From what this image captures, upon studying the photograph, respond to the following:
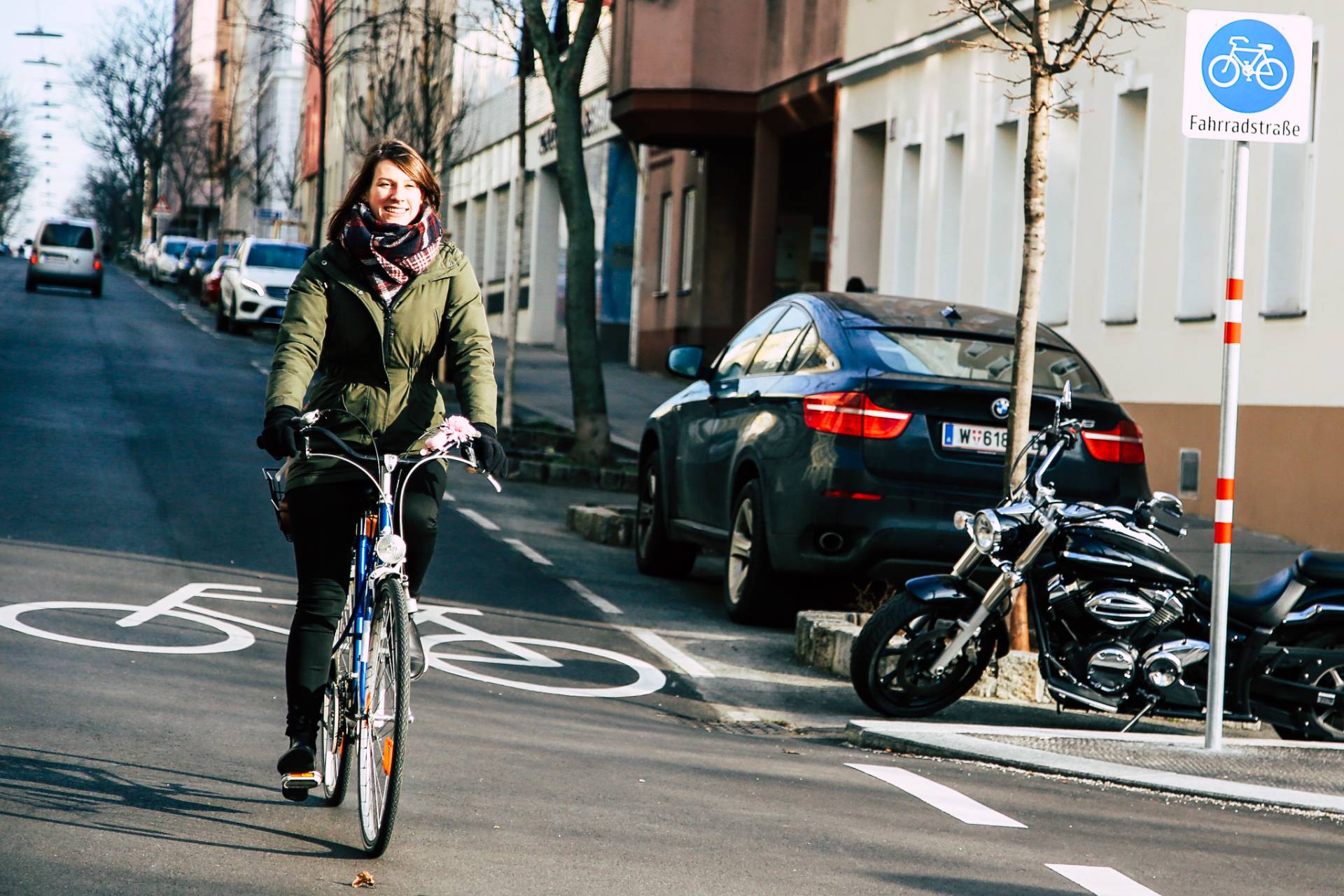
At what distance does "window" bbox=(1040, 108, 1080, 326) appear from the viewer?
823 inches

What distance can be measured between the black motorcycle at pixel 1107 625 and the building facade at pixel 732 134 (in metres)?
19.3

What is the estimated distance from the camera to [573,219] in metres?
20.3

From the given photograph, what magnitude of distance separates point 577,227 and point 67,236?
3557cm

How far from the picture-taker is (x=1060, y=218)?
21.1 m

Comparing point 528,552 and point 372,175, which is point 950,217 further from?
point 372,175

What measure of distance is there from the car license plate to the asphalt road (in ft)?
4.63

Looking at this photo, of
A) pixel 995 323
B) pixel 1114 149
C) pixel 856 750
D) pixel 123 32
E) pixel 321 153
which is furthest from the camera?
pixel 123 32

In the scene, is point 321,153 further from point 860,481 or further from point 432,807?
point 432,807

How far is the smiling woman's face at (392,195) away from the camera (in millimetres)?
6012

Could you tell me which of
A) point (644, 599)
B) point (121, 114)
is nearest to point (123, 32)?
point (121, 114)

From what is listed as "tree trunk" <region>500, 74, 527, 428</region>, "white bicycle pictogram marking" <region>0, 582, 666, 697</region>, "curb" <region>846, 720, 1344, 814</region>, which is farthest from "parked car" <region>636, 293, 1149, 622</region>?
"tree trunk" <region>500, 74, 527, 428</region>

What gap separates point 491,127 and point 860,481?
42613 millimetres

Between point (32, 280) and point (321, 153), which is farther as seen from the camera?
point (32, 280)

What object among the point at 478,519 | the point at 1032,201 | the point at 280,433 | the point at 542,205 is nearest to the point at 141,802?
the point at 280,433
